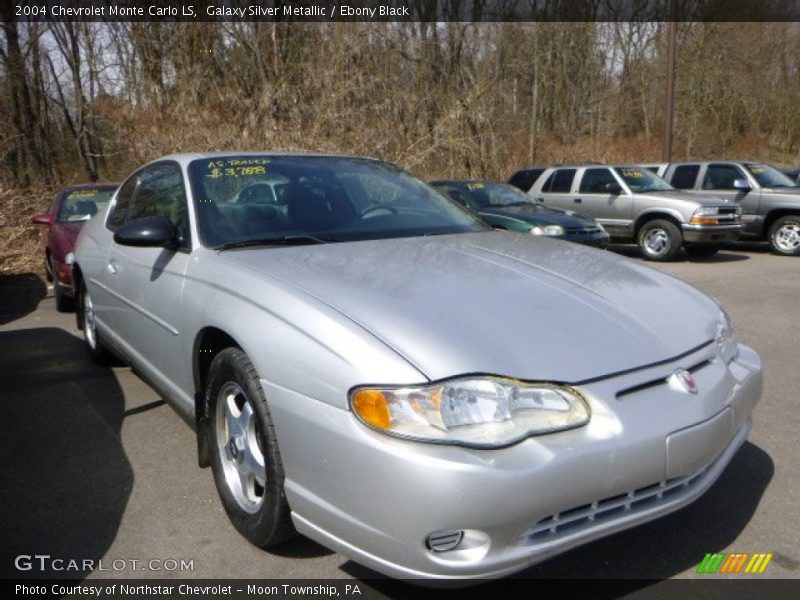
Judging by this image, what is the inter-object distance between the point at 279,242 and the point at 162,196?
1.19 meters

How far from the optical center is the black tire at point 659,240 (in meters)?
11.5

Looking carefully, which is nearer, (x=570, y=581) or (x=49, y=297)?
(x=570, y=581)

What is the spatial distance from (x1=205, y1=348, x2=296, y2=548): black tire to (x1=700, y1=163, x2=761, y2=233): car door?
469 inches

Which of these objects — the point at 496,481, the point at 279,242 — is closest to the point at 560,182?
the point at 279,242

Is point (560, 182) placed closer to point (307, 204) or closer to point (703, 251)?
point (703, 251)

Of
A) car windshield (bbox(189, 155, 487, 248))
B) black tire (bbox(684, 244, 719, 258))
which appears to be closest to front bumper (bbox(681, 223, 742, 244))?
black tire (bbox(684, 244, 719, 258))

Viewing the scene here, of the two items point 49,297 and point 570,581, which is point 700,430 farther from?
point 49,297

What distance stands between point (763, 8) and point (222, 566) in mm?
36335

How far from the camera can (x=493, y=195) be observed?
1108 centimetres

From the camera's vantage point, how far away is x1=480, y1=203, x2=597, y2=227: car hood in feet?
32.1

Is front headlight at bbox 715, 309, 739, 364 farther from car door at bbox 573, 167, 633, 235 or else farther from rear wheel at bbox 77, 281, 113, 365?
car door at bbox 573, 167, 633, 235

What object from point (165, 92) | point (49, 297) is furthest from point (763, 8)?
point (49, 297)

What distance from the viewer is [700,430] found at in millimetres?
2240

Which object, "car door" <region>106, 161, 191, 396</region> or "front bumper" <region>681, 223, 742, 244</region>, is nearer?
"car door" <region>106, 161, 191, 396</region>
